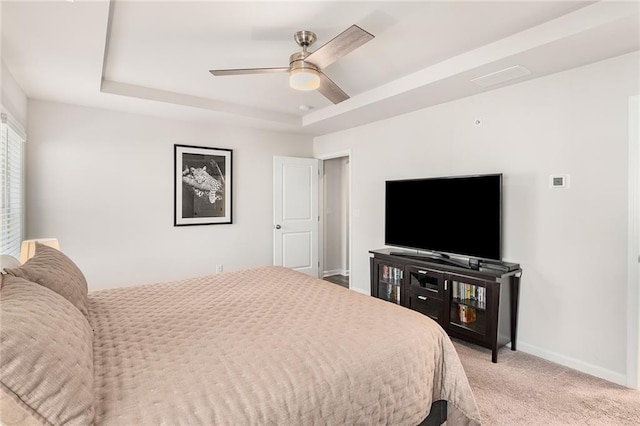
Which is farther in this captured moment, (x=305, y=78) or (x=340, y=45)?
(x=305, y=78)

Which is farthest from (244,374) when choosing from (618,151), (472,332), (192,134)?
(192,134)

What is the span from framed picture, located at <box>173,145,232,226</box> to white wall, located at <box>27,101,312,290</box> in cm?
9

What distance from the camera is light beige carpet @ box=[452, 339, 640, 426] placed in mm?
2090

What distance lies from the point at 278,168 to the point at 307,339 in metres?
3.84

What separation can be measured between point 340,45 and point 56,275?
1.94 m

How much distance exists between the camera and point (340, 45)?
6.73 feet

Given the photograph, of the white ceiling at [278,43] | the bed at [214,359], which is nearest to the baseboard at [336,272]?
the white ceiling at [278,43]

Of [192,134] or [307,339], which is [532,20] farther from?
[192,134]

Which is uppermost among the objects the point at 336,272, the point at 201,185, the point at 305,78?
the point at 305,78

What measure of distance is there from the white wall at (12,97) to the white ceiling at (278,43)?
0.07 m

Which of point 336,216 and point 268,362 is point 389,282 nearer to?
point 336,216

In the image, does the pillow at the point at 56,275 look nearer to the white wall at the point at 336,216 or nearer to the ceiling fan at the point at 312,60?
the ceiling fan at the point at 312,60

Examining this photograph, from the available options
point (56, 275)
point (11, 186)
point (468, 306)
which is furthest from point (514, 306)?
point (11, 186)

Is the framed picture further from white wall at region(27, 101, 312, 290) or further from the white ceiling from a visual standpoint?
the white ceiling
